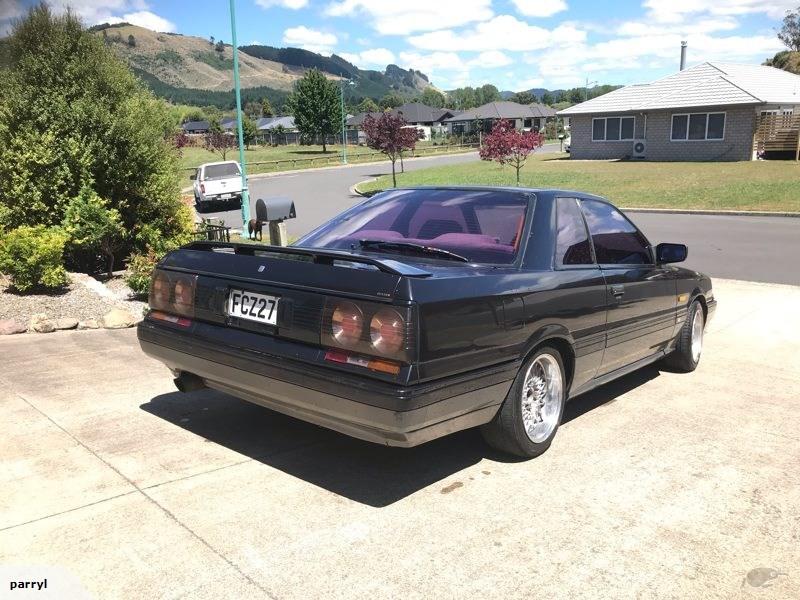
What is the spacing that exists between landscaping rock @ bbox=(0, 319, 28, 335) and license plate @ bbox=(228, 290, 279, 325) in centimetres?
413

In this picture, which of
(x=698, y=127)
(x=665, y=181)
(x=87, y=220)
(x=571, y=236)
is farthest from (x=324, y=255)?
(x=698, y=127)

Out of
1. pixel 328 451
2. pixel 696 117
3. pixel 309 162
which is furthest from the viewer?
pixel 309 162

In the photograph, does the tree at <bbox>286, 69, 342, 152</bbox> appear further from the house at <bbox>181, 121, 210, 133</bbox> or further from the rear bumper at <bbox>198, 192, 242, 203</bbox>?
the house at <bbox>181, 121, 210, 133</bbox>

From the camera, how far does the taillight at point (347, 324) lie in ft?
10.5

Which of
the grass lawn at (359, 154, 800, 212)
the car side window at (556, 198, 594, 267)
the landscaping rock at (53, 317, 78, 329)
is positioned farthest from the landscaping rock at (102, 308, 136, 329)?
the grass lawn at (359, 154, 800, 212)

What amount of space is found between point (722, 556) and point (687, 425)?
1724mm

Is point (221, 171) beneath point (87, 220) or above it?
above

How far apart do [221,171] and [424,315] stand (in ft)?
82.2

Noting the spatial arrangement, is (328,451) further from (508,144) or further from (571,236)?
(508,144)

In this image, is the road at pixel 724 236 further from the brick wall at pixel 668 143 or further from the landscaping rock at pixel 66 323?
the brick wall at pixel 668 143

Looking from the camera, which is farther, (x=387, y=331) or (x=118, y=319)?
(x=118, y=319)

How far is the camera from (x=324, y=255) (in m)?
3.43

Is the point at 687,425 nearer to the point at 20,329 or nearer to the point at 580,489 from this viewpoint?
the point at 580,489

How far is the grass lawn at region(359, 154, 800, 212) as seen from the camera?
2189 cm
